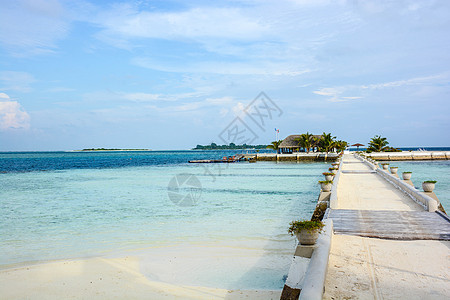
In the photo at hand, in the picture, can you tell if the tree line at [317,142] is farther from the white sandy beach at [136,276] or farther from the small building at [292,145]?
the white sandy beach at [136,276]

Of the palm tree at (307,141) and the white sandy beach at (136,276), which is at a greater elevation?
the palm tree at (307,141)

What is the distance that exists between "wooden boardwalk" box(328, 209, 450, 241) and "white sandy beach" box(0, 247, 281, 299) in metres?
2.28

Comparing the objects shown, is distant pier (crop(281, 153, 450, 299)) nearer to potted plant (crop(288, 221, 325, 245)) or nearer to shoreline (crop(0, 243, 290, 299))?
potted plant (crop(288, 221, 325, 245))

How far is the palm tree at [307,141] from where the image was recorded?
67688 mm

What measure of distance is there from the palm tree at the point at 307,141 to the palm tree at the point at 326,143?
1594 mm

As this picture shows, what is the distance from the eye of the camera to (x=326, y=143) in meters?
67.6

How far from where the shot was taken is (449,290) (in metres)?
A: 4.43

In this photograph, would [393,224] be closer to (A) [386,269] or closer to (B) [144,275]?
(A) [386,269]

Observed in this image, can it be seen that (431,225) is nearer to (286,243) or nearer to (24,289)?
(286,243)

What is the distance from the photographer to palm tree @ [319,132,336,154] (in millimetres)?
67438

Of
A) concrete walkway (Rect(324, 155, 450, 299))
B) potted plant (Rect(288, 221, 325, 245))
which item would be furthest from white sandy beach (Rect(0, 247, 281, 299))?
concrete walkway (Rect(324, 155, 450, 299))

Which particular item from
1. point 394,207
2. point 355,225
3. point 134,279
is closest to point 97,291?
point 134,279

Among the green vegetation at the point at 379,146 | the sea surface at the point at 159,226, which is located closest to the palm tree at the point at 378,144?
the green vegetation at the point at 379,146

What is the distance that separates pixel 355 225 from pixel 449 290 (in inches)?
138
